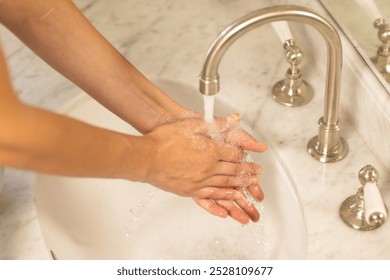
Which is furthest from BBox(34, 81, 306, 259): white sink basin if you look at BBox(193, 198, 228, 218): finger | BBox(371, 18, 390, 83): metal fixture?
BBox(371, 18, 390, 83): metal fixture

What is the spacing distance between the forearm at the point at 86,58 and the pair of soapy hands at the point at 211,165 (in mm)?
68

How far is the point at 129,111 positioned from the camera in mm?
1198

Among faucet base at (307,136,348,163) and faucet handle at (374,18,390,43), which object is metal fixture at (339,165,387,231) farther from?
faucet handle at (374,18,390,43)

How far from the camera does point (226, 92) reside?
1360 millimetres

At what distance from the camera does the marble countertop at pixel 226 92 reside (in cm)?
112

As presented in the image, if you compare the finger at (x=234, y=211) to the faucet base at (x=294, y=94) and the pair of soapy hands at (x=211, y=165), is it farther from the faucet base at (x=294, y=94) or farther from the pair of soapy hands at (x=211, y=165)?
the faucet base at (x=294, y=94)

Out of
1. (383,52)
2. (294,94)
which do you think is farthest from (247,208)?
(383,52)

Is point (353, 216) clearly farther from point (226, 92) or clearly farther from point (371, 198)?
point (226, 92)

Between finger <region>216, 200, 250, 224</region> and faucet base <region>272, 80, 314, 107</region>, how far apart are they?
0.23 meters

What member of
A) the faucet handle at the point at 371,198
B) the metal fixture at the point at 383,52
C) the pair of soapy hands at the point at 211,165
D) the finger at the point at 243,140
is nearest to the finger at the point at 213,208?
the pair of soapy hands at the point at 211,165

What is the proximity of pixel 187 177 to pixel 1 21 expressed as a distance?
0.38 metres

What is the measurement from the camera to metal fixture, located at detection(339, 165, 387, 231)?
1041 mm

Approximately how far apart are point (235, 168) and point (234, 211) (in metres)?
0.07

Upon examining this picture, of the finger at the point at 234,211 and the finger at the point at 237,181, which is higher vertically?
the finger at the point at 237,181
